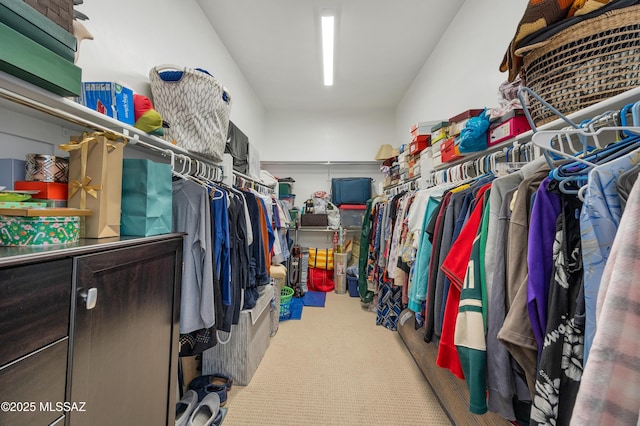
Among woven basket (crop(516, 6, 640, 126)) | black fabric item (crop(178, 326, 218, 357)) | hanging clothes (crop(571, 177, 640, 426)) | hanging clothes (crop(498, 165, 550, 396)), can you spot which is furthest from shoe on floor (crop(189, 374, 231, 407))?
woven basket (crop(516, 6, 640, 126))

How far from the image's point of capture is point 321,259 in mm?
3887

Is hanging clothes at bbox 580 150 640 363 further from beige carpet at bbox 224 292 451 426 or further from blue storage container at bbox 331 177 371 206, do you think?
blue storage container at bbox 331 177 371 206

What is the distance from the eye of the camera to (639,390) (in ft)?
1.20

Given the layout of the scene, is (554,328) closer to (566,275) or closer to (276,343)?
(566,275)

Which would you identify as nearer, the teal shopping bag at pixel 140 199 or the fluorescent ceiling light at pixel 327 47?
the teal shopping bag at pixel 140 199

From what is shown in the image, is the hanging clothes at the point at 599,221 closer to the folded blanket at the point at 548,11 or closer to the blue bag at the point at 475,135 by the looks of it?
the folded blanket at the point at 548,11

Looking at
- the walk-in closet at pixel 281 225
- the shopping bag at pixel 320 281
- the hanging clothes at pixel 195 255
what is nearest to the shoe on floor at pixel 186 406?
the walk-in closet at pixel 281 225

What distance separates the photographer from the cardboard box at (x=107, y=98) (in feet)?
3.30

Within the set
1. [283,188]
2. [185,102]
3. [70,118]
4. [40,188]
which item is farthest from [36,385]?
[283,188]

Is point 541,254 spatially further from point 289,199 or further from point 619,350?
point 289,199

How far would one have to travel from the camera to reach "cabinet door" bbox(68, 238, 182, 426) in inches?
24.6

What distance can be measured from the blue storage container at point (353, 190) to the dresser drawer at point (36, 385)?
3502mm

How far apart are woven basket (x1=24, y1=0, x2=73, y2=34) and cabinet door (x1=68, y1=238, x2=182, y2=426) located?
2.22ft

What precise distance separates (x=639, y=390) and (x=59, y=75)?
1.42 m
